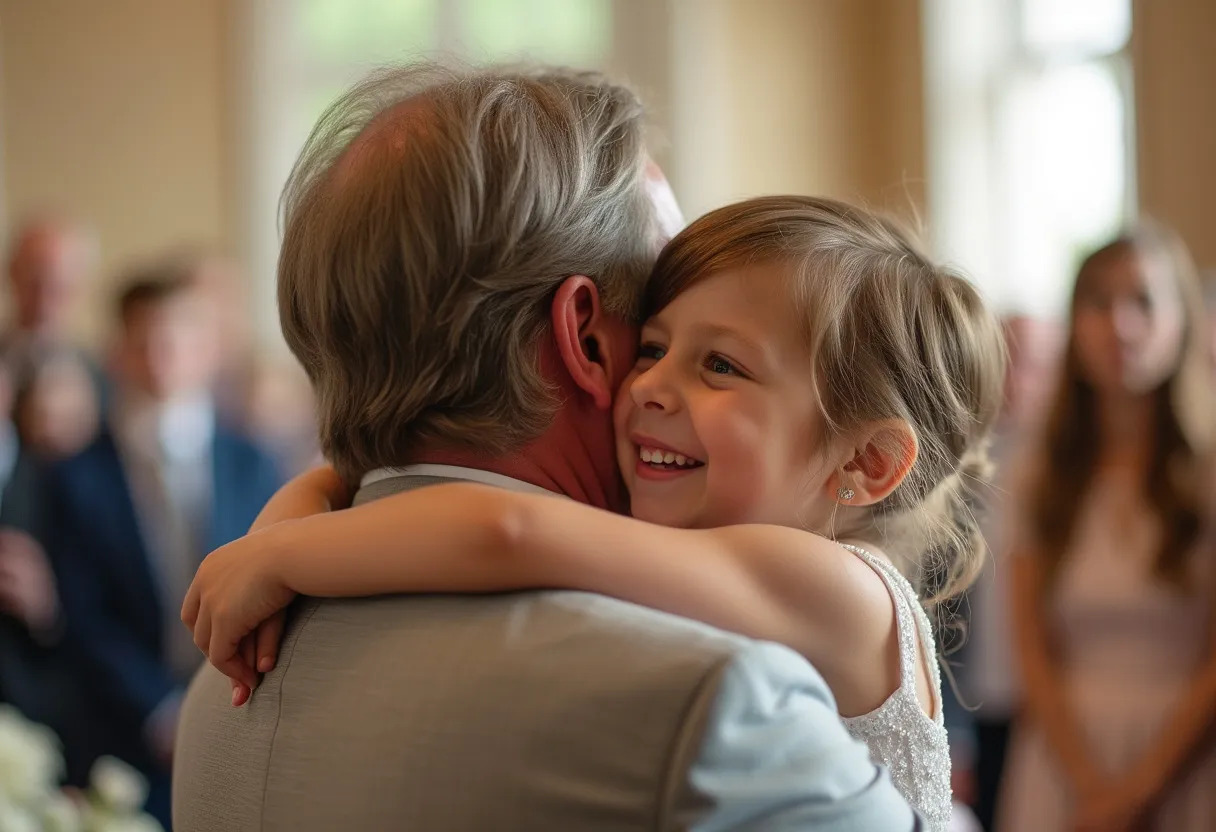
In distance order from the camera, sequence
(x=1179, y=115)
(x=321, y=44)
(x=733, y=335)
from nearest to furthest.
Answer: (x=733, y=335)
(x=1179, y=115)
(x=321, y=44)

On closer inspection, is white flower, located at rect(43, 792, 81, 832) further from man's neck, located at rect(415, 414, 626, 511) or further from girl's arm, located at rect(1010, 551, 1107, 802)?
girl's arm, located at rect(1010, 551, 1107, 802)

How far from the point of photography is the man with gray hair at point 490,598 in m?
1.06

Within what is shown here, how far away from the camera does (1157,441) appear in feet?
11.8

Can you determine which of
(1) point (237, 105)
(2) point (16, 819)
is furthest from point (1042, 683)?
(1) point (237, 105)

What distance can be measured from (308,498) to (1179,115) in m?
6.49

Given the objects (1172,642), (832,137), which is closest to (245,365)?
(1172,642)

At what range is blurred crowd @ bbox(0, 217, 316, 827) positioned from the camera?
4.48 m

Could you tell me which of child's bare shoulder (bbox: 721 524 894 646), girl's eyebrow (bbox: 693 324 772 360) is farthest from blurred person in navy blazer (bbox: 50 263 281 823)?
child's bare shoulder (bbox: 721 524 894 646)

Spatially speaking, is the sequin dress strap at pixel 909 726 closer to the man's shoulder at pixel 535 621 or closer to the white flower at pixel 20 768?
the man's shoulder at pixel 535 621

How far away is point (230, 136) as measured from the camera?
9.22 meters

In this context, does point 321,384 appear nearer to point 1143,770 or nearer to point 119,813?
point 119,813

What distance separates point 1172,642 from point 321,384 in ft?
9.02

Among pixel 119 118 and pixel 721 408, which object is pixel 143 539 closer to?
pixel 721 408

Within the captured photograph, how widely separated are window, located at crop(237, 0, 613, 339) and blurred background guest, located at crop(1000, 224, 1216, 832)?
5.96 metres
